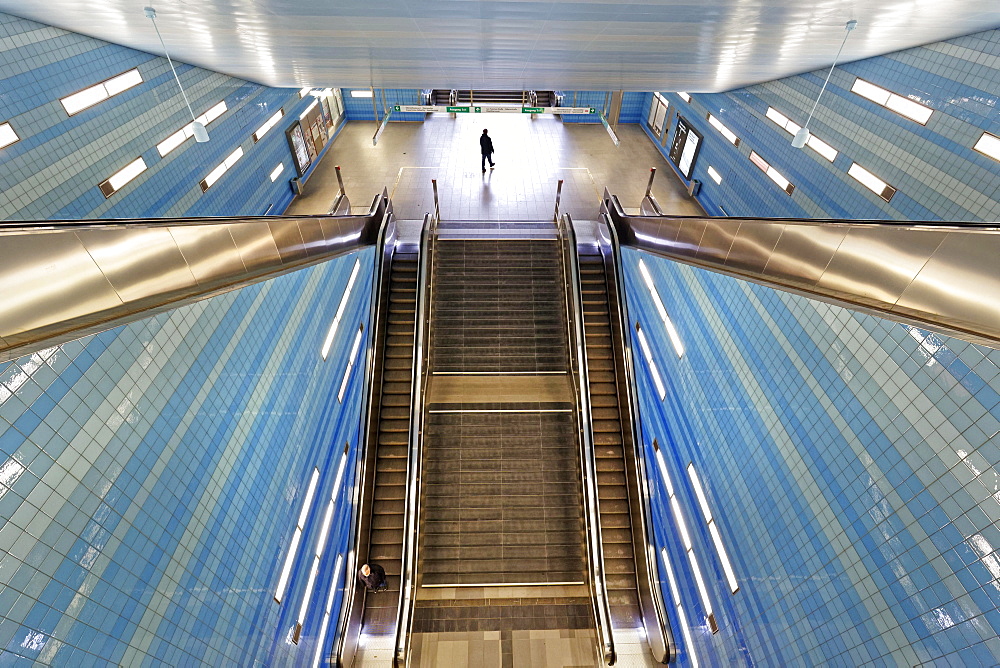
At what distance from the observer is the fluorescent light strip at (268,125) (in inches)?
414

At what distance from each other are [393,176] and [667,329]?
9.60 m

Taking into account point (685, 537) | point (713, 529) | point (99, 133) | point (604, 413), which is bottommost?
point (713, 529)

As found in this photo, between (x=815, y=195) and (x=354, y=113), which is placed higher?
(x=354, y=113)

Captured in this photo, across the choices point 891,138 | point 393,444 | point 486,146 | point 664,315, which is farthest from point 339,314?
point 891,138

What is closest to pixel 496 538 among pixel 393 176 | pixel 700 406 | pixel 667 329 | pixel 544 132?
pixel 700 406

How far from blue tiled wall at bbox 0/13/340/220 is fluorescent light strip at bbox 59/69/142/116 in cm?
6

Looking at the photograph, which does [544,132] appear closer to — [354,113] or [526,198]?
[526,198]

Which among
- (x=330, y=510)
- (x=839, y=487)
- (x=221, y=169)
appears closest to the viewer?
(x=839, y=487)

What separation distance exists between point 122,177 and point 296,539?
568 centimetres

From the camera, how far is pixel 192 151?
791 cm

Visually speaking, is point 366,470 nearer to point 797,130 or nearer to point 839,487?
point 839,487

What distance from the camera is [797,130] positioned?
8.15 meters

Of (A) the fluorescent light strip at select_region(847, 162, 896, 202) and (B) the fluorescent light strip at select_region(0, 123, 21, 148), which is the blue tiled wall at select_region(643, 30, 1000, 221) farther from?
(B) the fluorescent light strip at select_region(0, 123, 21, 148)

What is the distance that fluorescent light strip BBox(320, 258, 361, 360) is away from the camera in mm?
6523
